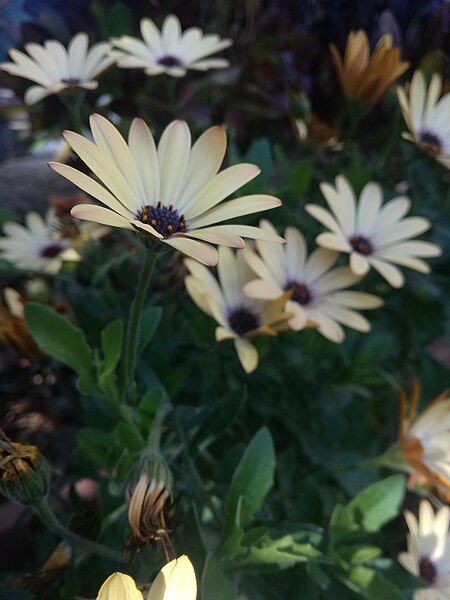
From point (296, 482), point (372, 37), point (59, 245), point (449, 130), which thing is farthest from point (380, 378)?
point (372, 37)

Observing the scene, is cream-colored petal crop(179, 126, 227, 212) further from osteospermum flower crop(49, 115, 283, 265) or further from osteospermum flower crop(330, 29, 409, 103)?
osteospermum flower crop(330, 29, 409, 103)

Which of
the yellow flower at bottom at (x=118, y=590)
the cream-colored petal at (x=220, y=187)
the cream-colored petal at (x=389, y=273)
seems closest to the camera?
the yellow flower at bottom at (x=118, y=590)

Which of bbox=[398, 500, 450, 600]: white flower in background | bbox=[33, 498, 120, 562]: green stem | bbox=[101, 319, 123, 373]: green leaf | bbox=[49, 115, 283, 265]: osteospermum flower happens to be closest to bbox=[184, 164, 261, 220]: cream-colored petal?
bbox=[49, 115, 283, 265]: osteospermum flower

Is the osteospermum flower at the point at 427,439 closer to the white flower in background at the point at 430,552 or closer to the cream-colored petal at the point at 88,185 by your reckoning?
the white flower in background at the point at 430,552

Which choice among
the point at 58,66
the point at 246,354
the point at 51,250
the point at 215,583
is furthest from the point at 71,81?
the point at 215,583

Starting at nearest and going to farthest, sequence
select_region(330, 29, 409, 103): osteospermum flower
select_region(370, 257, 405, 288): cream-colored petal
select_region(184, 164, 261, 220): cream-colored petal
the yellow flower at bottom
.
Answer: the yellow flower at bottom → select_region(184, 164, 261, 220): cream-colored petal → select_region(370, 257, 405, 288): cream-colored petal → select_region(330, 29, 409, 103): osteospermum flower

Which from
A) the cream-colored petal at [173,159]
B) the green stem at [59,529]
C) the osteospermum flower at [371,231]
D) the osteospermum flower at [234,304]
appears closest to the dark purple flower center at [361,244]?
Answer: the osteospermum flower at [371,231]

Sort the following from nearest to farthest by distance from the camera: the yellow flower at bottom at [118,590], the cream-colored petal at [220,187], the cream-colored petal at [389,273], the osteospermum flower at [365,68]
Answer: the yellow flower at bottom at [118,590], the cream-colored petal at [220,187], the cream-colored petal at [389,273], the osteospermum flower at [365,68]
